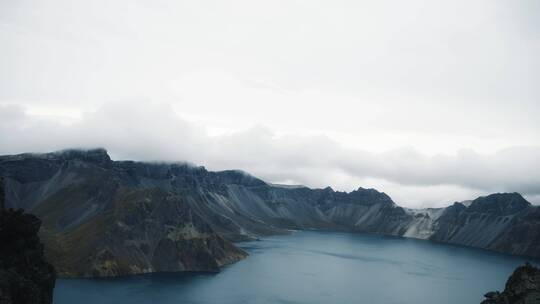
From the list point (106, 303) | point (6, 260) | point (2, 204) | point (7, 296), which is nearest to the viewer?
point (7, 296)

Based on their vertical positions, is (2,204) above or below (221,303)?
above

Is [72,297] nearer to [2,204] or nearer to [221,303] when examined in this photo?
[221,303]

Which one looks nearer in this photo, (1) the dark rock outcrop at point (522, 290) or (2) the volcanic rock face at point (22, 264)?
(2) the volcanic rock face at point (22, 264)

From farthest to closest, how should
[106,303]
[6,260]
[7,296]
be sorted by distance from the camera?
[106,303] → [6,260] → [7,296]

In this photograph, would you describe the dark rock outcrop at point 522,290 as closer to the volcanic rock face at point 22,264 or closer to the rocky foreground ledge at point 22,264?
the rocky foreground ledge at point 22,264

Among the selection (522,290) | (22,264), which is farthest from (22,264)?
(522,290)

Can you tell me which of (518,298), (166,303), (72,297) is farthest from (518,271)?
(72,297)

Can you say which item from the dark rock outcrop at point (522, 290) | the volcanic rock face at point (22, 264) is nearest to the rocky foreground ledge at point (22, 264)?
the volcanic rock face at point (22, 264)
